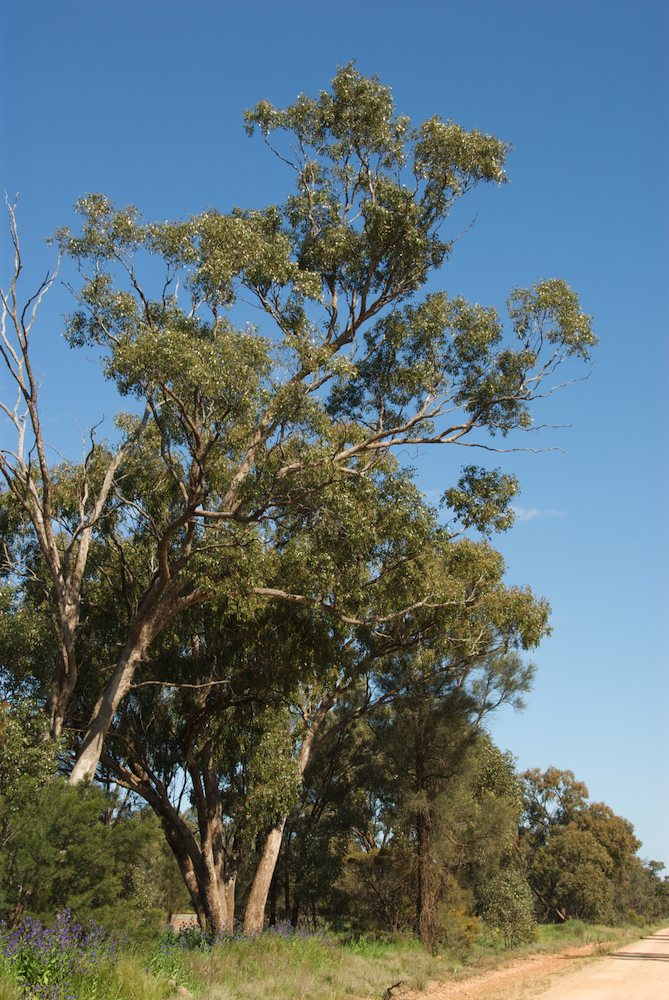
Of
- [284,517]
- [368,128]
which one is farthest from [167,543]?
[368,128]

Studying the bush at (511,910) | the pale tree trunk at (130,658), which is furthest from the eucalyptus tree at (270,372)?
the bush at (511,910)

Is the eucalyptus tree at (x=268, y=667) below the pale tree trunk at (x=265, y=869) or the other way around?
the other way around

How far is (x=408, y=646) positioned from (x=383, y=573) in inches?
87.1

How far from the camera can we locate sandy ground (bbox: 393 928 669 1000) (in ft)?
45.6

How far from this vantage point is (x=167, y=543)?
13375 mm

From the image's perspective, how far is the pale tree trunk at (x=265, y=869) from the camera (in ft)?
59.1

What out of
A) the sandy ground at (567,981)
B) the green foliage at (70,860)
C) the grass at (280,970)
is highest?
the green foliage at (70,860)

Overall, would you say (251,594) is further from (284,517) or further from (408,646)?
(408,646)

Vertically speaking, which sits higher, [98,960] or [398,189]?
[398,189]

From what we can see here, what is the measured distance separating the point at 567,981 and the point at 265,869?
7.14 metres

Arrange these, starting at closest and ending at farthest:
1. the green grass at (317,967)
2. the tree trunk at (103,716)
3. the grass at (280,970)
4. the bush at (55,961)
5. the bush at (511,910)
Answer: the bush at (55,961) → the grass at (280,970) → the green grass at (317,967) → the tree trunk at (103,716) → the bush at (511,910)

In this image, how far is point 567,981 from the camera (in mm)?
16828

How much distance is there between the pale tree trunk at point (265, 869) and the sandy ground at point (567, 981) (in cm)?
427

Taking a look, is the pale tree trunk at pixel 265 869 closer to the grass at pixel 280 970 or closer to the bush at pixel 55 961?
the grass at pixel 280 970
